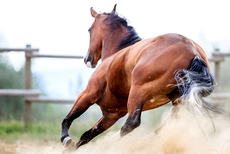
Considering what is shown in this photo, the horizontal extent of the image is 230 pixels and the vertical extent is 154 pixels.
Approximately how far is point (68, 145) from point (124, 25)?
4.13 feet

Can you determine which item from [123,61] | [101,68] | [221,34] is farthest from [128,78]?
[221,34]

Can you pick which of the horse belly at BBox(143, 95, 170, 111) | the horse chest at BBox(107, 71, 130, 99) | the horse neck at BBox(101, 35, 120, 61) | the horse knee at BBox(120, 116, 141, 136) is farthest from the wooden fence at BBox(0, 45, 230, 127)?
the horse knee at BBox(120, 116, 141, 136)

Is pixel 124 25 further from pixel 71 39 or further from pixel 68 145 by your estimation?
pixel 71 39

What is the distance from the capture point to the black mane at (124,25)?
5.39 metres

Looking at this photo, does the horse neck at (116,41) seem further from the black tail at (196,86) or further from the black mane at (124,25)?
the black tail at (196,86)

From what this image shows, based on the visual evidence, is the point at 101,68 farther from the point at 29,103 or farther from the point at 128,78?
the point at 29,103

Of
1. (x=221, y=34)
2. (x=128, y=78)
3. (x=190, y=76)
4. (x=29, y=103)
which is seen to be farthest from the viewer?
(x=221, y=34)

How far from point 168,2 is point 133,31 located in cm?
503

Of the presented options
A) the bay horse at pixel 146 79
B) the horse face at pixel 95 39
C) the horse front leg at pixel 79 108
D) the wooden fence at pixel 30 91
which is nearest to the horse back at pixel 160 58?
the bay horse at pixel 146 79

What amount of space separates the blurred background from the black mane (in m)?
0.30

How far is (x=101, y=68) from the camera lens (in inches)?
196

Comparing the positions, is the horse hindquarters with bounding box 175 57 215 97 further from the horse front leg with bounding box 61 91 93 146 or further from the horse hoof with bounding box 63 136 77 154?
the horse hoof with bounding box 63 136 77 154

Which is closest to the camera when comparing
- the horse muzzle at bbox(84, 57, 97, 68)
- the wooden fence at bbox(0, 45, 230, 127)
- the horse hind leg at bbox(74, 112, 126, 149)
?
the horse hind leg at bbox(74, 112, 126, 149)

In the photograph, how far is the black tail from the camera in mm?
3967
